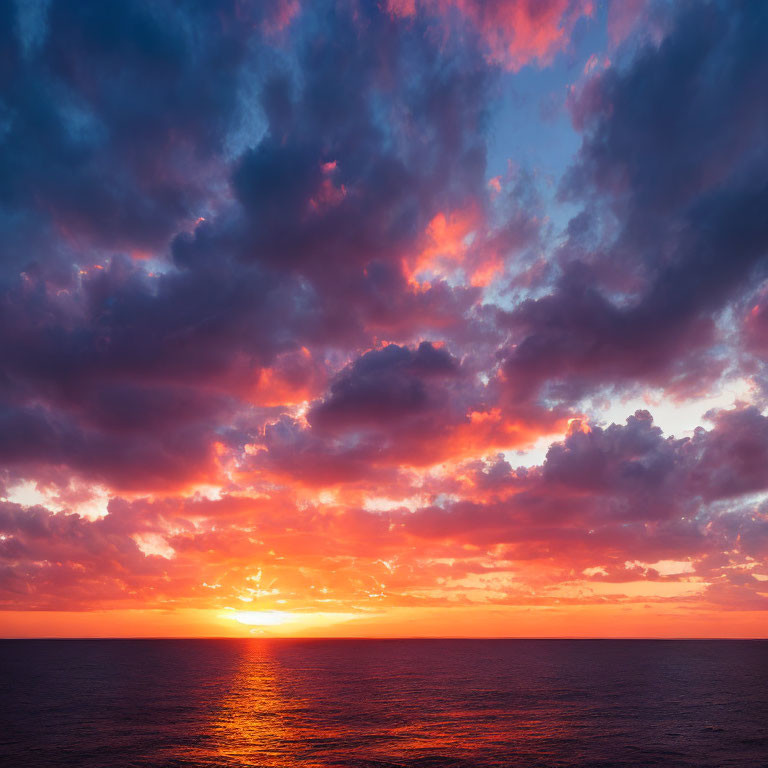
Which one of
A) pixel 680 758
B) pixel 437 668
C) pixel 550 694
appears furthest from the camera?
pixel 437 668

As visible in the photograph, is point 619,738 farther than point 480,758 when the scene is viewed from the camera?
Yes

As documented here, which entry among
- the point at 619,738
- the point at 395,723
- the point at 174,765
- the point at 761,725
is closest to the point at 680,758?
Result: the point at 619,738

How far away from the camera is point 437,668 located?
180250mm

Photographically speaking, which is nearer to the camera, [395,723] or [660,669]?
[395,723]

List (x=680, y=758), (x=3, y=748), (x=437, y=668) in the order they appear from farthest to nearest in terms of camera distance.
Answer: (x=437, y=668)
(x=3, y=748)
(x=680, y=758)

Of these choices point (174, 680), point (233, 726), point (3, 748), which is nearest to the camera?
point (3, 748)

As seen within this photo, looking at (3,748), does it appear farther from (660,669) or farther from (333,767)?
(660,669)

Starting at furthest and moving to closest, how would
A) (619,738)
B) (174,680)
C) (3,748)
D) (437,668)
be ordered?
(437,668) < (174,680) < (619,738) < (3,748)

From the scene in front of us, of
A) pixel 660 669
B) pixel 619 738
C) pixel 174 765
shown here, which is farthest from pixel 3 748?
pixel 660 669

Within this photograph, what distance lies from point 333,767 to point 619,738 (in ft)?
123

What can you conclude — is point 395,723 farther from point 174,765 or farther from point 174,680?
point 174,680

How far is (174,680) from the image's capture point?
488ft

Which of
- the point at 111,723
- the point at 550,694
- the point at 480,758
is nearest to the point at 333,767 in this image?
the point at 480,758

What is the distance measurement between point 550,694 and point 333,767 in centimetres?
7147
